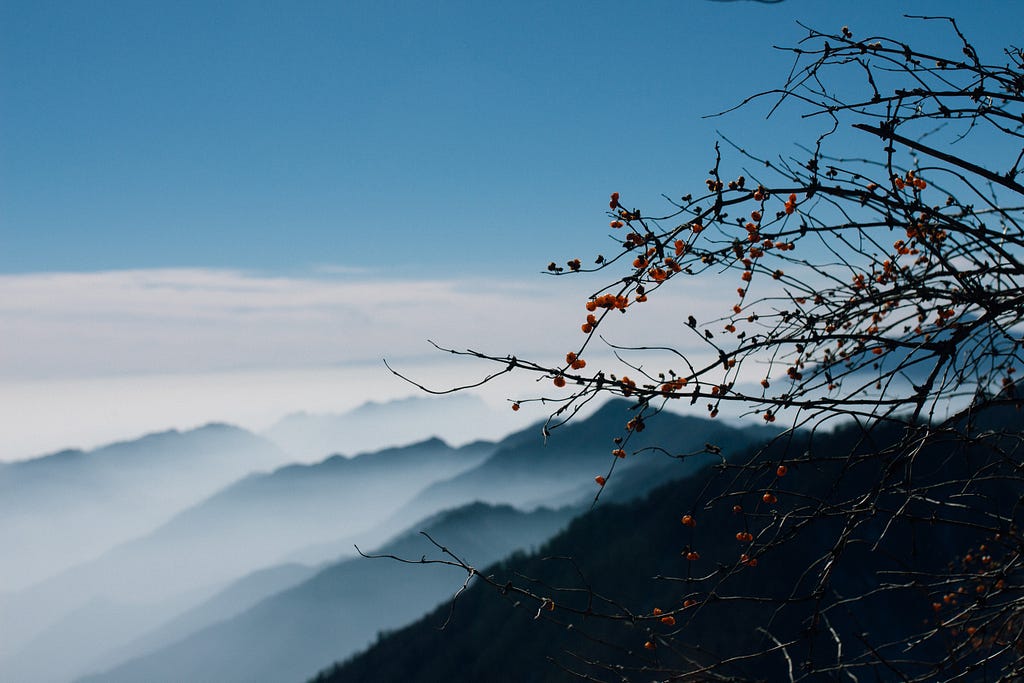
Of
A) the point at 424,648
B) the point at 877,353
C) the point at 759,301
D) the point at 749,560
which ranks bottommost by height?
the point at 424,648

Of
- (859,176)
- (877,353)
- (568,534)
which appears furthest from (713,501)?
(568,534)

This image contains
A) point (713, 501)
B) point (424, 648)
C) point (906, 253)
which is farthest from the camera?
point (424, 648)

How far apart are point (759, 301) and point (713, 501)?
3.62 ft

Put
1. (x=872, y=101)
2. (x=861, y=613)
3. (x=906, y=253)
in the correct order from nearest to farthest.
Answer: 1. (x=872, y=101)
2. (x=906, y=253)
3. (x=861, y=613)

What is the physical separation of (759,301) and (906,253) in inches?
32.5

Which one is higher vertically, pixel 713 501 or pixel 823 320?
pixel 823 320

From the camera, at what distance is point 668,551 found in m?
65.8

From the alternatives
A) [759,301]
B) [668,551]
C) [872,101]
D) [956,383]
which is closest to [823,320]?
[759,301]

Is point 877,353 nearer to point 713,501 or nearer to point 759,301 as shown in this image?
point 759,301

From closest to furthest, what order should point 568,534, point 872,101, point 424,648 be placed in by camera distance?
point 872,101 < point 424,648 < point 568,534

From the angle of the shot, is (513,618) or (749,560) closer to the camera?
(749,560)

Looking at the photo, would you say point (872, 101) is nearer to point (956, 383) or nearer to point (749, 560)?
point (956, 383)

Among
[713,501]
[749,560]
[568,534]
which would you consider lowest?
[568,534]

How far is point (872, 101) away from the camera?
3.18 meters
